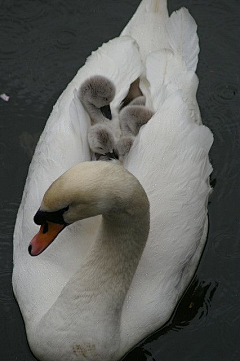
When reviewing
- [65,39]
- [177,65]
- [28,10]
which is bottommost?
[65,39]

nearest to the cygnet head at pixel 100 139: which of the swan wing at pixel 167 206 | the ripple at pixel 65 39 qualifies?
the swan wing at pixel 167 206

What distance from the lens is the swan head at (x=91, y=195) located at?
16.7 feet

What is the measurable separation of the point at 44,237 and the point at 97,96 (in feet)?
5.16

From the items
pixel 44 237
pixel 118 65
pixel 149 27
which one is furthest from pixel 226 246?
pixel 44 237

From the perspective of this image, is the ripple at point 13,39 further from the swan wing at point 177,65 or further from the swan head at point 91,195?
the swan head at point 91,195

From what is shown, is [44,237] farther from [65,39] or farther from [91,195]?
[65,39]

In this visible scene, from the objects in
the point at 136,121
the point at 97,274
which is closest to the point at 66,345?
the point at 97,274

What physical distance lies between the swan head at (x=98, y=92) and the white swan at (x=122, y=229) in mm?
86

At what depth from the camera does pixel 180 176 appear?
637 centimetres

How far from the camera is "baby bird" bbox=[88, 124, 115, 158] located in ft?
21.6

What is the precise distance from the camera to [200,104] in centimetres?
819

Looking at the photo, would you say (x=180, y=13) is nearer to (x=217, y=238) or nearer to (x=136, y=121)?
(x=136, y=121)

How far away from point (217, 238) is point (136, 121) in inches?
48.5

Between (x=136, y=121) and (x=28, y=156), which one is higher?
(x=136, y=121)
